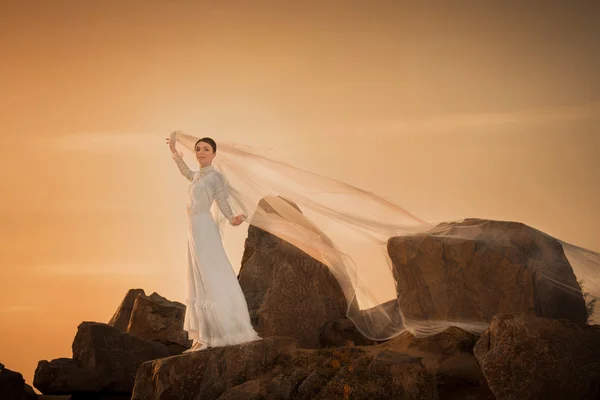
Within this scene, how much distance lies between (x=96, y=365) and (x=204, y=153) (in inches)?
295

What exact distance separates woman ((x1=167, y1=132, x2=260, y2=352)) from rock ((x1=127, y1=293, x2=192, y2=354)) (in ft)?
24.0

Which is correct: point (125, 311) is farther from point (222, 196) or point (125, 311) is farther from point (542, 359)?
point (542, 359)

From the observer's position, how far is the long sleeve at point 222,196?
44.1ft

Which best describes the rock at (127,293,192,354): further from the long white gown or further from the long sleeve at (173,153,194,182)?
the long sleeve at (173,153,194,182)

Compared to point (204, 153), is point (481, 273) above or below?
below

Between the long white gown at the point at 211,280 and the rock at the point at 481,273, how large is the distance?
11.0 feet

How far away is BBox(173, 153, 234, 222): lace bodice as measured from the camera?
13445mm

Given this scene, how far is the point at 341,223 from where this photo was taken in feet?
46.6

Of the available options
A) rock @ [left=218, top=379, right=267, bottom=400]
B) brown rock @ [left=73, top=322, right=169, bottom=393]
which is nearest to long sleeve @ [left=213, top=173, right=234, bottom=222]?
rock @ [left=218, top=379, right=267, bottom=400]

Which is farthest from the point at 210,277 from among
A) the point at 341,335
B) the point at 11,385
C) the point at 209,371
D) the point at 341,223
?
the point at 11,385

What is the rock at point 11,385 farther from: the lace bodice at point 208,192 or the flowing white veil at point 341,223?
the flowing white veil at point 341,223

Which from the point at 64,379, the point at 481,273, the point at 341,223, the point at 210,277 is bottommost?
the point at 64,379

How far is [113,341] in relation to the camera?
18.2 m

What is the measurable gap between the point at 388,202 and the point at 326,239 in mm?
1502
